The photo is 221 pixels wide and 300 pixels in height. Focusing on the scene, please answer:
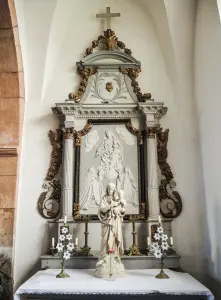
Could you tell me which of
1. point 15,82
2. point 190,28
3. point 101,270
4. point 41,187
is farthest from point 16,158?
point 190,28

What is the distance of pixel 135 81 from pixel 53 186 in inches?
86.3

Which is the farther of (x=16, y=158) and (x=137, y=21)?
(x=137, y=21)

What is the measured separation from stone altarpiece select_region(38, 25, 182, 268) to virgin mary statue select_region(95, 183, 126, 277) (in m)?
0.75

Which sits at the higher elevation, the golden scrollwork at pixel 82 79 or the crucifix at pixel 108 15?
the crucifix at pixel 108 15

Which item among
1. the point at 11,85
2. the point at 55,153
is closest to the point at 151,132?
the point at 55,153

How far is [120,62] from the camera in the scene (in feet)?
17.5

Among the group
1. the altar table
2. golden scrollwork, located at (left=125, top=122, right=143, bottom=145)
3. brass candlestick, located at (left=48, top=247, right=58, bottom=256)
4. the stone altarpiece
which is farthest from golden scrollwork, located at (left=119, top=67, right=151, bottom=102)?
the altar table

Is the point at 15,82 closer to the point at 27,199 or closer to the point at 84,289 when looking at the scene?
the point at 27,199

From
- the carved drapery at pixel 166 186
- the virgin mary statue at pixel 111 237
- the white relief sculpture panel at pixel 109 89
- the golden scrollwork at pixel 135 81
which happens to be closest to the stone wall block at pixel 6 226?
the virgin mary statue at pixel 111 237

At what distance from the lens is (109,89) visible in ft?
17.1

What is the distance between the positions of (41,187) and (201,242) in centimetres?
256

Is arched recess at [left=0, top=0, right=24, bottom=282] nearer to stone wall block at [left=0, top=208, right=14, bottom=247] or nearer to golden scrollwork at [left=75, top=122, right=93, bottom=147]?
stone wall block at [left=0, top=208, right=14, bottom=247]

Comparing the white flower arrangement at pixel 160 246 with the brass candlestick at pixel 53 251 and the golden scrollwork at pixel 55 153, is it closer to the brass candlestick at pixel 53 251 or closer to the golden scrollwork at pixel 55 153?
the brass candlestick at pixel 53 251

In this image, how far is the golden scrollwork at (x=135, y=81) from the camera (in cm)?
514
